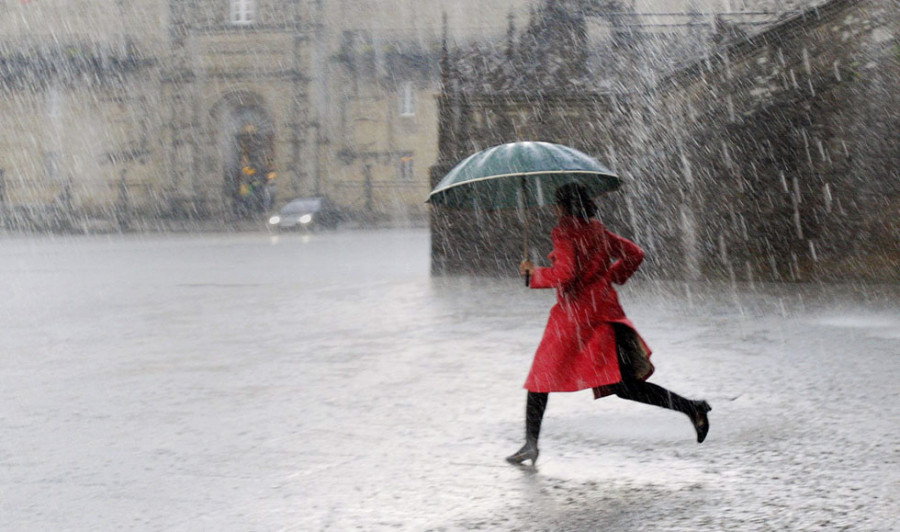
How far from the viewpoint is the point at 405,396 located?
7941mm

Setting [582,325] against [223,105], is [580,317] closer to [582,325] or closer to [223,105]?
[582,325]

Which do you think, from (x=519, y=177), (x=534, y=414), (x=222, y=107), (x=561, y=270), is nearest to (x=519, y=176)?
(x=519, y=177)

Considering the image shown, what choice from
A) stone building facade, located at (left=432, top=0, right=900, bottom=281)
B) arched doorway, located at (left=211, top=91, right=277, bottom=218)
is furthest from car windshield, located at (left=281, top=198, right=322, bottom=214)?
stone building facade, located at (left=432, top=0, right=900, bottom=281)

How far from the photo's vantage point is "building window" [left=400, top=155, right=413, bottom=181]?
53.9m

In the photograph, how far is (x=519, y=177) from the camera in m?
6.32

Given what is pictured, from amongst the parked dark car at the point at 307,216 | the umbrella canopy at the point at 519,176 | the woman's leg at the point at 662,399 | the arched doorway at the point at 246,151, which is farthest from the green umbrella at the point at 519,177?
the arched doorway at the point at 246,151

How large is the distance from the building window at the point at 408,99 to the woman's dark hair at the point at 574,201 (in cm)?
4886

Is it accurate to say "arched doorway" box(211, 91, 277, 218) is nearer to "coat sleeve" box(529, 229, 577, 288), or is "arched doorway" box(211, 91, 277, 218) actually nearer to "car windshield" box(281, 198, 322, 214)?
"car windshield" box(281, 198, 322, 214)

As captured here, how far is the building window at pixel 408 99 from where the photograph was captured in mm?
54312

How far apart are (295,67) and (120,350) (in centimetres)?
4349

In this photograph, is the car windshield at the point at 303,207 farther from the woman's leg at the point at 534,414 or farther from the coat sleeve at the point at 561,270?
the coat sleeve at the point at 561,270

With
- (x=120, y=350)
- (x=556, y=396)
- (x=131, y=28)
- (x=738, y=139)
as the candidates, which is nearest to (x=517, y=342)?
(x=556, y=396)

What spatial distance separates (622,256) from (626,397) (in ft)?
2.30

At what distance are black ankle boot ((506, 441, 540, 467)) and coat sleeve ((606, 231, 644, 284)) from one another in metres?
0.91
